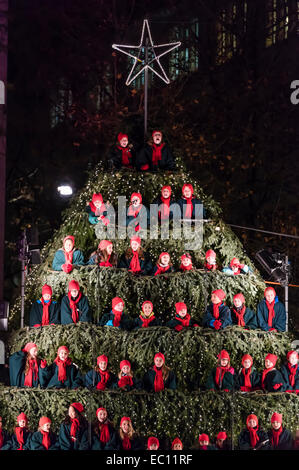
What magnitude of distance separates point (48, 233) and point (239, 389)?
448 inches

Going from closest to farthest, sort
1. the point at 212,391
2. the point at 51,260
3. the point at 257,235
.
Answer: the point at 212,391 → the point at 51,260 → the point at 257,235

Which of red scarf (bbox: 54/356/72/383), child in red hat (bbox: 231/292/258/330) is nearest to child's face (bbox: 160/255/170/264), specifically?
child in red hat (bbox: 231/292/258/330)

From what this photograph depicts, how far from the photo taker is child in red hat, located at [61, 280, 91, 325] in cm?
1113

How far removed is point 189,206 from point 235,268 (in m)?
0.90

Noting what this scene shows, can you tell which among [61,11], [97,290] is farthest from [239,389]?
[61,11]

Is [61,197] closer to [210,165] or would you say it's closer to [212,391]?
[210,165]

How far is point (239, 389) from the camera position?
10852 mm

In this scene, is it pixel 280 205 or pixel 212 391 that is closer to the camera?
pixel 212 391

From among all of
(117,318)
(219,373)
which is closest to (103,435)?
(117,318)

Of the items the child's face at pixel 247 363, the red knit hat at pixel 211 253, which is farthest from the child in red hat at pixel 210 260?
the child's face at pixel 247 363

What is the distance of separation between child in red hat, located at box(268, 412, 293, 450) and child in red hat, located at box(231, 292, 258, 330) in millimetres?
1107

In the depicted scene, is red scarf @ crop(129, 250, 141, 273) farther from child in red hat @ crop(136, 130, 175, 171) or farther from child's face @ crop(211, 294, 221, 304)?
child in red hat @ crop(136, 130, 175, 171)

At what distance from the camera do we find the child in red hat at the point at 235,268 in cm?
1149
